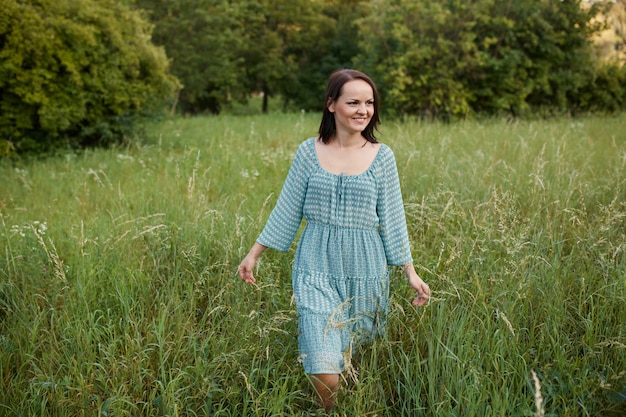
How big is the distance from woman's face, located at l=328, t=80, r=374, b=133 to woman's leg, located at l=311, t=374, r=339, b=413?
1.12 metres

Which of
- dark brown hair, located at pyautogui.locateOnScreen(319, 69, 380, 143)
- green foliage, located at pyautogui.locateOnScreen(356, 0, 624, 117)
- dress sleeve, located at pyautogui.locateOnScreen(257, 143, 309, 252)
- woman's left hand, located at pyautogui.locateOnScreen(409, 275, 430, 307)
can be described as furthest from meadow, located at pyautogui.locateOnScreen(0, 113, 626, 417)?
green foliage, located at pyautogui.locateOnScreen(356, 0, 624, 117)

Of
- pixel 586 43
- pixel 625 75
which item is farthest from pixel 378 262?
pixel 625 75

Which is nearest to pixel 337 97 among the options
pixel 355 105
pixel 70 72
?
pixel 355 105

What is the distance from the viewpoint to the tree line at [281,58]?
8297mm

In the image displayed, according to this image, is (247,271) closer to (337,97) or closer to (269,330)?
(269,330)

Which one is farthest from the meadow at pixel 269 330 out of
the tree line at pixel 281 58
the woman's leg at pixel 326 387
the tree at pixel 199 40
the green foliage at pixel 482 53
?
the tree at pixel 199 40

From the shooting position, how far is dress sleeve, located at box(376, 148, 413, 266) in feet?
8.57

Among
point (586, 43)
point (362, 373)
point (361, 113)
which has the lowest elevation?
point (362, 373)

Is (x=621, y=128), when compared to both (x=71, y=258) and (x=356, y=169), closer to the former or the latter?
(x=356, y=169)

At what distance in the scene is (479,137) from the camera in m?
7.66

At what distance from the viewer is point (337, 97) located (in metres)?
2.54

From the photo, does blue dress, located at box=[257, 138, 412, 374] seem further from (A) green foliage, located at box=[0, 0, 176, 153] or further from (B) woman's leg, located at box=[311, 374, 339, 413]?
(A) green foliage, located at box=[0, 0, 176, 153]

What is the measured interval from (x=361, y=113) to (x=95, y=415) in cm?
176

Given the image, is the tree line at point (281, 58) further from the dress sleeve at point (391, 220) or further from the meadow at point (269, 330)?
the dress sleeve at point (391, 220)
